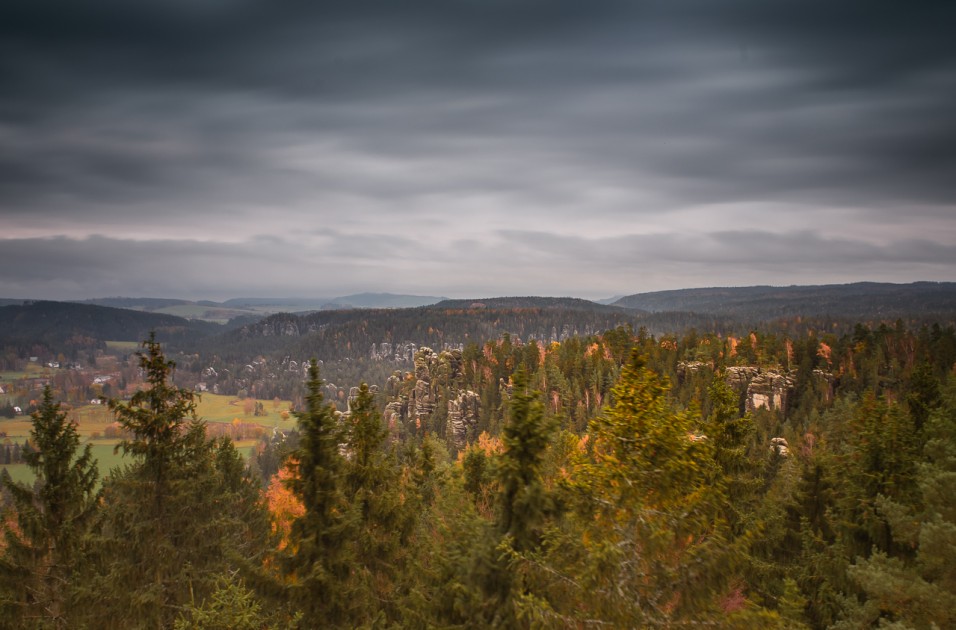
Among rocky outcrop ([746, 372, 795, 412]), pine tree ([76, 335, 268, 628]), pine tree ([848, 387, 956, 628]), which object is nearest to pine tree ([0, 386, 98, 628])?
pine tree ([76, 335, 268, 628])

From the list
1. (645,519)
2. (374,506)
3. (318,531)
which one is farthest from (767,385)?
(318,531)

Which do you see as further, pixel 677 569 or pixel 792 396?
pixel 792 396

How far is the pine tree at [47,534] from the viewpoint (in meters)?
14.0

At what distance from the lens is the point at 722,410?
17.2 meters

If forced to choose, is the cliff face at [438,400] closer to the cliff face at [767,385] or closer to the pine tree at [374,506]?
the cliff face at [767,385]

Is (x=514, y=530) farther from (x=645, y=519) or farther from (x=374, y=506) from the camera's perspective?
(x=374, y=506)

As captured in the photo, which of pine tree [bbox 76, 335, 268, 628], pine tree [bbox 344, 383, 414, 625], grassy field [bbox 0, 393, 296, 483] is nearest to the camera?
pine tree [bbox 76, 335, 268, 628]

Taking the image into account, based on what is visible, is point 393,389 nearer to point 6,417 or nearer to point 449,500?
point 449,500

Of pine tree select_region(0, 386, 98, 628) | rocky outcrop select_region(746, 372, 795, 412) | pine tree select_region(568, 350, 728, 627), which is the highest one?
pine tree select_region(568, 350, 728, 627)

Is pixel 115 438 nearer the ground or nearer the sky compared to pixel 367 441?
nearer the ground

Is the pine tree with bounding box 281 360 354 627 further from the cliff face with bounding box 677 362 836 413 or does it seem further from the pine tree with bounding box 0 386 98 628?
the cliff face with bounding box 677 362 836 413

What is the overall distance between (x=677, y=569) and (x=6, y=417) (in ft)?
795

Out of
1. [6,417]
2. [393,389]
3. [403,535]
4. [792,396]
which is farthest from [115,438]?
[792,396]

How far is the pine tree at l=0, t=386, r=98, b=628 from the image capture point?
14.0m
